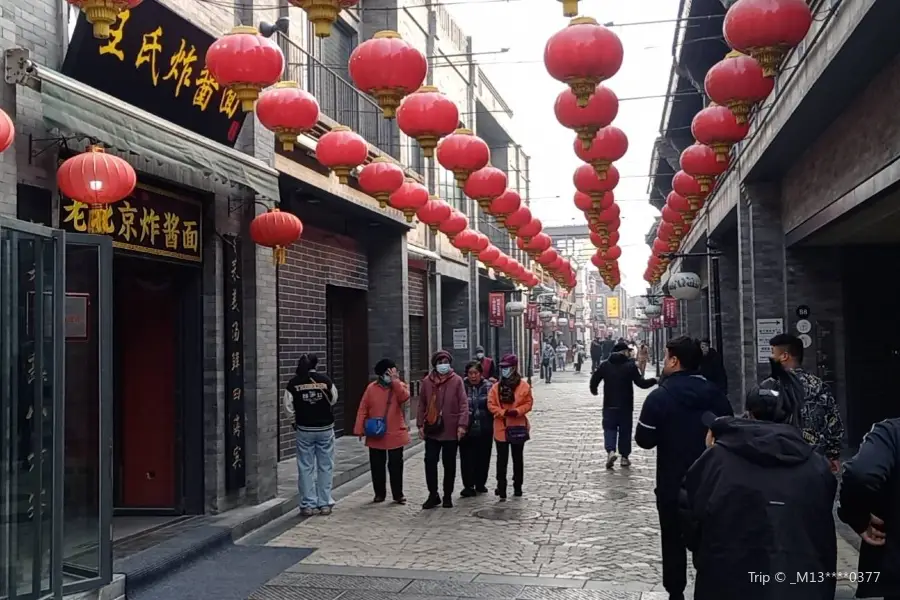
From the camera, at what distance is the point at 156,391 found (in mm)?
9617

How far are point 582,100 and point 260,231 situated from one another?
13.5 ft

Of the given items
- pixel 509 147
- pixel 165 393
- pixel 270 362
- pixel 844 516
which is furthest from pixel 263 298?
pixel 509 147

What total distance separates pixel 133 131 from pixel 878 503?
19.4 feet

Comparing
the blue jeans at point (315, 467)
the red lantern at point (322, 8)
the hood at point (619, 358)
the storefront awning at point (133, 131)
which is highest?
the red lantern at point (322, 8)

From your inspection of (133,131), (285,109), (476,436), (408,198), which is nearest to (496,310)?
(408,198)

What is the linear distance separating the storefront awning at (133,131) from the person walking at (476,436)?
3.39 metres

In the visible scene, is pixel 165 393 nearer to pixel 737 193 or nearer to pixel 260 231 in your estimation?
pixel 260 231

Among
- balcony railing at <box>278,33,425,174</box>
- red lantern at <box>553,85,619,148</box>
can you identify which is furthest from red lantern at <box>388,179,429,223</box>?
red lantern at <box>553,85,619,148</box>

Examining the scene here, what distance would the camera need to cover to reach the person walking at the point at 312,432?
9938mm

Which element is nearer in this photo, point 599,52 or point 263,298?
point 599,52

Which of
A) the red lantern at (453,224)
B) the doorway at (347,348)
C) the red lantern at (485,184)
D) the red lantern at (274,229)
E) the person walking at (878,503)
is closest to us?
the person walking at (878,503)

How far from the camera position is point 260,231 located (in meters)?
9.91

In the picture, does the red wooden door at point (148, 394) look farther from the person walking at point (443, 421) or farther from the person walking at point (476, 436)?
the person walking at point (476, 436)

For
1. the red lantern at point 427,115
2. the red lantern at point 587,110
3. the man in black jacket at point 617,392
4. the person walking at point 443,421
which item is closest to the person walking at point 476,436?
the person walking at point 443,421
